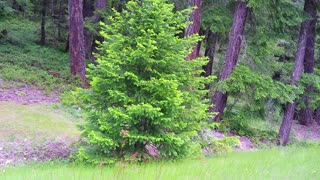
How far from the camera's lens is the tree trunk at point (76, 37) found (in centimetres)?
1734

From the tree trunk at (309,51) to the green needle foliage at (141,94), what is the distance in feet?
28.7

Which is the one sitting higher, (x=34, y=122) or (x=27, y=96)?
(x=27, y=96)

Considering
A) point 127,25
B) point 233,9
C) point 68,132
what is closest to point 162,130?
point 127,25

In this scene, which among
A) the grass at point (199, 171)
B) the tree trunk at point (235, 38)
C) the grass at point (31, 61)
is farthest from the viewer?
the grass at point (31, 61)

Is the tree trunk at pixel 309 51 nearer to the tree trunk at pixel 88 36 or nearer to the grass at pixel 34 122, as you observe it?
the grass at pixel 34 122

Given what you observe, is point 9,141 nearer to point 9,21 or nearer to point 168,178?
point 168,178

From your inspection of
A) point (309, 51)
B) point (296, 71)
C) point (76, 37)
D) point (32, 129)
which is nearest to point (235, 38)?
point (296, 71)

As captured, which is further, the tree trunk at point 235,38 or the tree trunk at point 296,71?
the tree trunk at point 296,71

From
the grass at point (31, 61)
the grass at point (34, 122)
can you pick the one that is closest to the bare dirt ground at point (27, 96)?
the grass at point (31, 61)

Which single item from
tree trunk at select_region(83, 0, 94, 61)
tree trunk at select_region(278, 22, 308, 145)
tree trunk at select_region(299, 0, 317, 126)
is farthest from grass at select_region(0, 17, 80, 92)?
tree trunk at select_region(299, 0, 317, 126)

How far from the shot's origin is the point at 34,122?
10945mm

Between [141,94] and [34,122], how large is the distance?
4783 mm

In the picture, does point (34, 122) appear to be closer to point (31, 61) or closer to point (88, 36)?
point (31, 61)

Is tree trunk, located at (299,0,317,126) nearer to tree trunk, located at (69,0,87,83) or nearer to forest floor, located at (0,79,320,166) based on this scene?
forest floor, located at (0,79,320,166)
